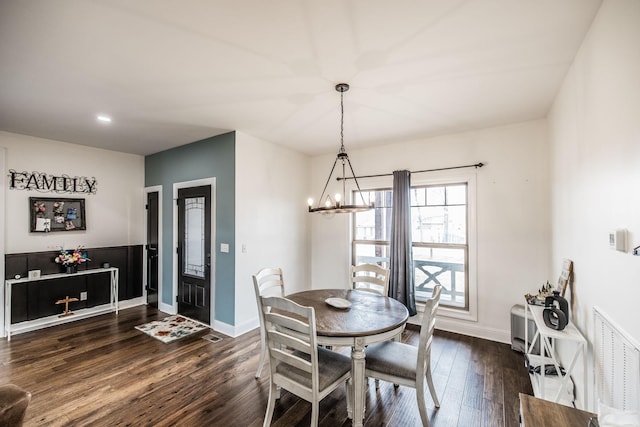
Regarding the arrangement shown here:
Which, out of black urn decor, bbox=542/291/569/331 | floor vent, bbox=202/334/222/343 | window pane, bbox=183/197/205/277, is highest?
window pane, bbox=183/197/205/277

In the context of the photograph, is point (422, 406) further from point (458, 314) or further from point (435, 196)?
point (435, 196)

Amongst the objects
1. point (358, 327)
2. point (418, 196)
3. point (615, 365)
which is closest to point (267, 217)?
point (418, 196)

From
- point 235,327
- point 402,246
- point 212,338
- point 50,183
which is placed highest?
point 50,183

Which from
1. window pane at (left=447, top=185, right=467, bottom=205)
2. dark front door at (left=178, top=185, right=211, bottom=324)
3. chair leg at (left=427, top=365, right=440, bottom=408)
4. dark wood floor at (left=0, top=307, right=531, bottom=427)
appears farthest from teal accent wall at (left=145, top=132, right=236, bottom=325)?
window pane at (left=447, top=185, right=467, bottom=205)

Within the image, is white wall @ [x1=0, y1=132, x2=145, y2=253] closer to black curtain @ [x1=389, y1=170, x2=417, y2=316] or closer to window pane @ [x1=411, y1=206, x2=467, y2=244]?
black curtain @ [x1=389, y1=170, x2=417, y2=316]

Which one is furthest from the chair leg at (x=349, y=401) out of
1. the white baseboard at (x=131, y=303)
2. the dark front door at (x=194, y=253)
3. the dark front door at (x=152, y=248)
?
the white baseboard at (x=131, y=303)

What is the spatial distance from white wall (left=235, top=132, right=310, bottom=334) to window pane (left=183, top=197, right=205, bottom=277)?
2.53 feet

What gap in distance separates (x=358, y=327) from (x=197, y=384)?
5.64 ft

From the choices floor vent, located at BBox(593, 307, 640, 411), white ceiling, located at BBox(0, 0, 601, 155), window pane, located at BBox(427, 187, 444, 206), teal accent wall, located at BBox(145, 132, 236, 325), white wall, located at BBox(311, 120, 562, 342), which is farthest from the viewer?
window pane, located at BBox(427, 187, 444, 206)

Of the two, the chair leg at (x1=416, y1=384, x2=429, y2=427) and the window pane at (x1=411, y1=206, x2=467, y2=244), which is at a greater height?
the window pane at (x1=411, y1=206, x2=467, y2=244)

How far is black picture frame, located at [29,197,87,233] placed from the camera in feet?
13.4

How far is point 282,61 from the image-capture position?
84.4 inches

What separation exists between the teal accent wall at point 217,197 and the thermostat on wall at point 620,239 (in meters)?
3.54

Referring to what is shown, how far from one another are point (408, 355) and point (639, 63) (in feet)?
7.01
